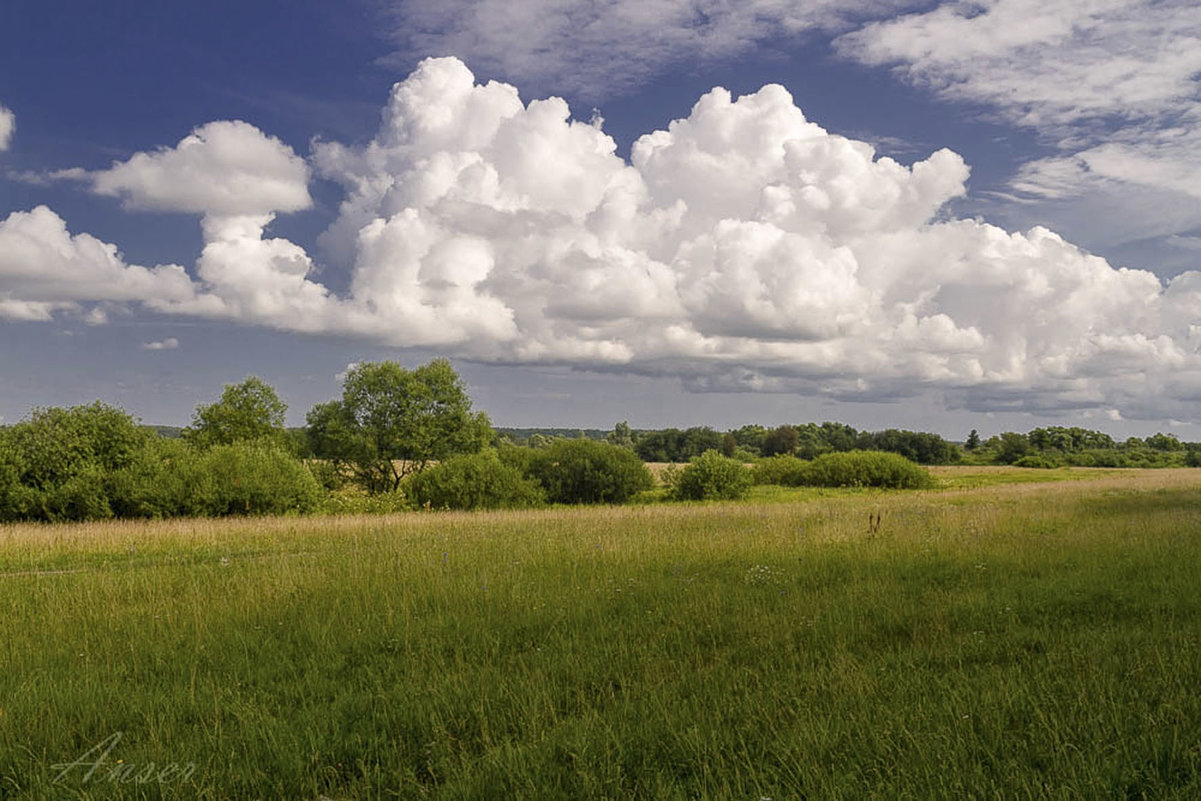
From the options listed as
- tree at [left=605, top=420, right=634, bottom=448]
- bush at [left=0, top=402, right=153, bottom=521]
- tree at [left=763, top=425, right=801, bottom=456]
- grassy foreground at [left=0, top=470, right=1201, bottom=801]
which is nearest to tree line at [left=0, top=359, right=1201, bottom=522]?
bush at [left=0, top=402, right=153, bottom=521]

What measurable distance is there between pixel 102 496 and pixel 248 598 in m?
29.1

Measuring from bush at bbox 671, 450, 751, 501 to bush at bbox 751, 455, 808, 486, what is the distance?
19.9 metres

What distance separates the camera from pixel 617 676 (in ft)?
24.1

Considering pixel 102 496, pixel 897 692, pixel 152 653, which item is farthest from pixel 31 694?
pixel 102 496

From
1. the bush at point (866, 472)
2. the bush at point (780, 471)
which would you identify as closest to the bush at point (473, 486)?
the bush at point (780, 471)

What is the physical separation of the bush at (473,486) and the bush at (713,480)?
47.3 feet

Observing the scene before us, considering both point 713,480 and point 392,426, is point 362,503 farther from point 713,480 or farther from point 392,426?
point 713,480

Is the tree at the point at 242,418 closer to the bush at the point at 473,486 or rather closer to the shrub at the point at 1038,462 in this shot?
the bush at the point at 473,486

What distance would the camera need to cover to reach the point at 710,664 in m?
7.73

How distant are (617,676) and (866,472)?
73717mm

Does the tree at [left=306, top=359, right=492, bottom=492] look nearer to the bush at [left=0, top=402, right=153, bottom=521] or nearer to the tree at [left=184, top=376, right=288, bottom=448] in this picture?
the tree at [left=184, top=376, right=288, bottom=448]

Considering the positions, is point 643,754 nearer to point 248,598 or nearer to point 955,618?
point 955,618

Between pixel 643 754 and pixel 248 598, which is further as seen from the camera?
pixel 248 598

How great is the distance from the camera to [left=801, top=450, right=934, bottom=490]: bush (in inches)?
2923
